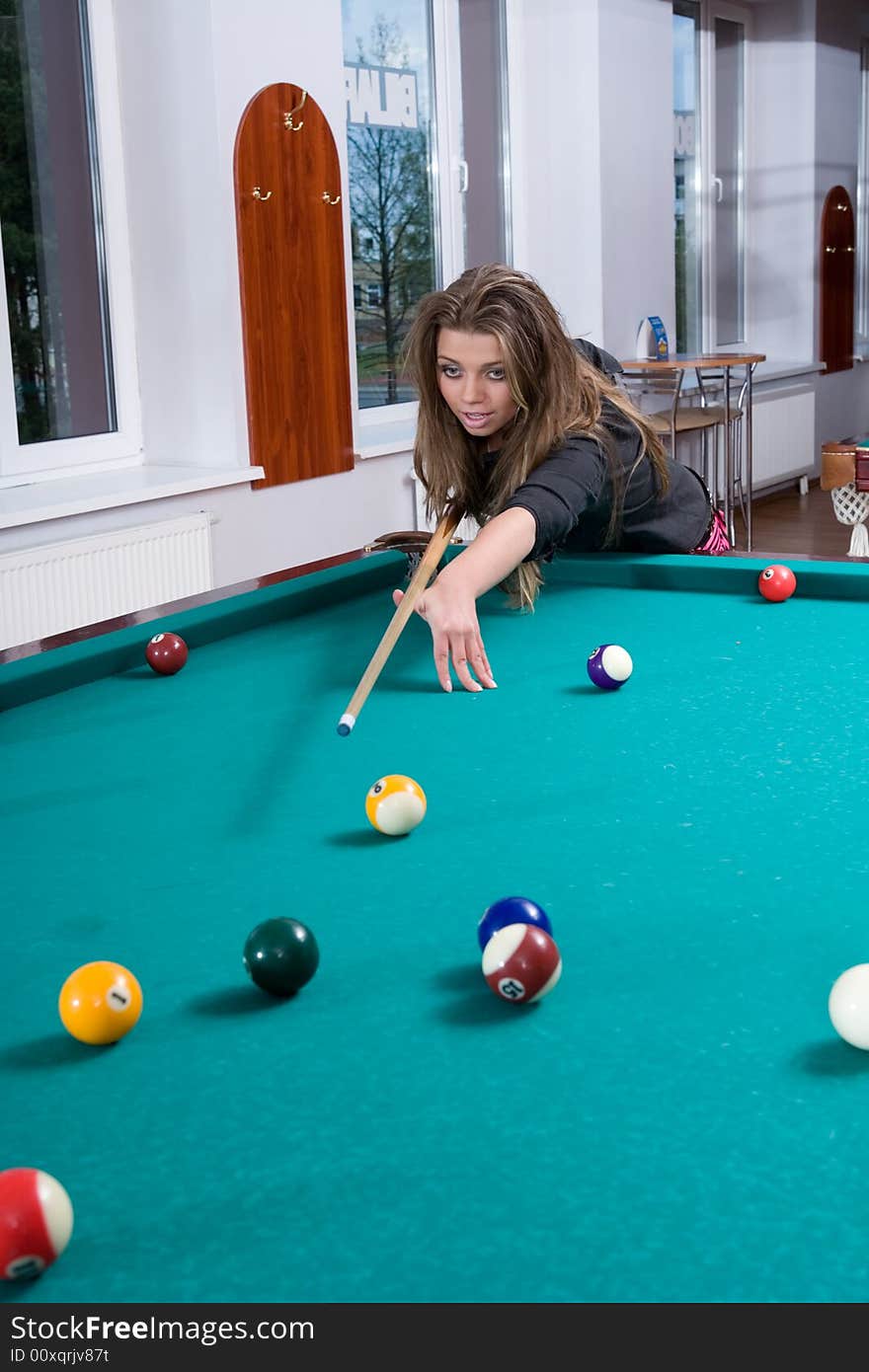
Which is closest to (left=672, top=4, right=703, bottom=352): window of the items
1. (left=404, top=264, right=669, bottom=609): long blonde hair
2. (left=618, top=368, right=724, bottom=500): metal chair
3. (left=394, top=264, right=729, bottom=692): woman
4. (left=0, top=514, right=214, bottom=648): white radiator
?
(left=618, top=368, right=724, bottom=500): metal chair

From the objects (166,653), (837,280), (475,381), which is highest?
(837,280)

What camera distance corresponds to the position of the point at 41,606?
3537mm

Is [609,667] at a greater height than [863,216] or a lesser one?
lesser

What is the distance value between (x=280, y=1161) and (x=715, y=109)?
8021 mm

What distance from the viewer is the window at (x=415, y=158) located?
5230mm

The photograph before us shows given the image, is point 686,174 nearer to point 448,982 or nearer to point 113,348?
point 113,348

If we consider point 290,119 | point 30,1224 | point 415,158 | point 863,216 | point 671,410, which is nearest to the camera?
point 30,1224

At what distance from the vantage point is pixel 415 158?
18.2ft

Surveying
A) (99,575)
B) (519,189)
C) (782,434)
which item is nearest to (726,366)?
(519,189)

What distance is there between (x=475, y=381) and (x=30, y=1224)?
1694mm

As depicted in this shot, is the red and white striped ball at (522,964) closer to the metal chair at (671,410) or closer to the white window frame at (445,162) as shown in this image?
the white window frame at (445,162)

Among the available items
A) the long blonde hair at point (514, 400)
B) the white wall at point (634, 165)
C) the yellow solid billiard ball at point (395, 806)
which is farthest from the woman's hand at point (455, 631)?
the white wall at point (634, 165)

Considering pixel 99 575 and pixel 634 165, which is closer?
pixel 99 575

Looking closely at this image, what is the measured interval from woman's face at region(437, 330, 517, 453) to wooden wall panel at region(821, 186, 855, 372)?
6770 millimetres
